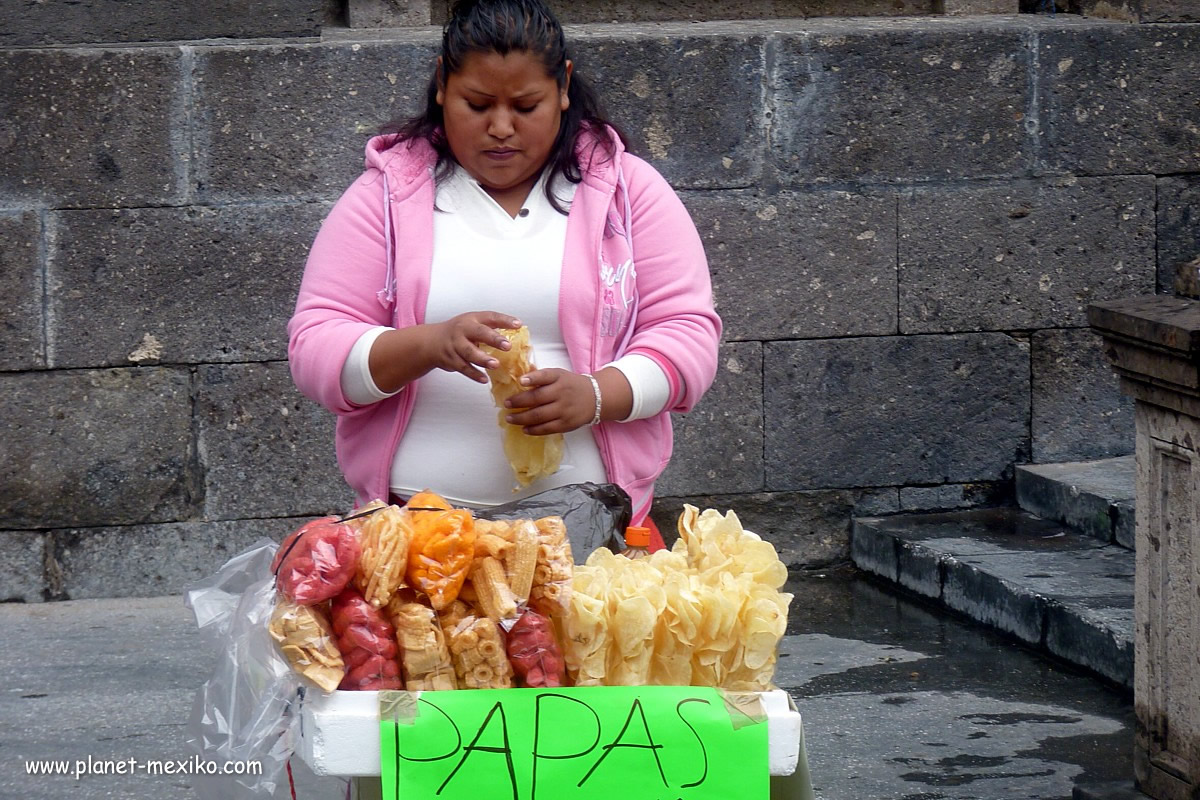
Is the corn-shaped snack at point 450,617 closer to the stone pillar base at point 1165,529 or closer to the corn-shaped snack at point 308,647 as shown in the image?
the corn-shaped snack at point 308,647

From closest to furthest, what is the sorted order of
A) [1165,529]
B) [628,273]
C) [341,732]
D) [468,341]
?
[341,732] < [468,341] < [628,273] < [1165,529]

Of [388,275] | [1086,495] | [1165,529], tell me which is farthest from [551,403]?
[1086,495]

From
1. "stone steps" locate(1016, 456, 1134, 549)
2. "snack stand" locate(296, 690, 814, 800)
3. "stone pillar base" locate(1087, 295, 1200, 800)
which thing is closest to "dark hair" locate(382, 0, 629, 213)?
"snack stand" locate(296, 690, 814, 800)

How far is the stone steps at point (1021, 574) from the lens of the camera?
13.8ft

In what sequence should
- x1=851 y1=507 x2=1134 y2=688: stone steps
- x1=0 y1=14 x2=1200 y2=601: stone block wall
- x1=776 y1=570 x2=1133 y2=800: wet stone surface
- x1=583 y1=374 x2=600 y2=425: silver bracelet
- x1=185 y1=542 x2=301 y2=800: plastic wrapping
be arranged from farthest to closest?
x1=0 y1=14 x2=1200 y2=601: stone block wall → x1=851 y1=507 x2=1134 y2=688: stone steps → x1=776 y1=570 x2=1133 y2=800: wet stone surface → x1=583 y1=374 x2=600 y2=425: silver bracelet → x1=185 y1=542 x2=301 y2=800: plastic wrapping

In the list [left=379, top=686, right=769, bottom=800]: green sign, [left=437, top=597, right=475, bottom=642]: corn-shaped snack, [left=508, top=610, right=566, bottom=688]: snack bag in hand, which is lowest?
[left=379, top=686, right=769, bottom=800]: green sign

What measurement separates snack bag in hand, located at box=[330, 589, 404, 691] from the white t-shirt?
56 centimetres

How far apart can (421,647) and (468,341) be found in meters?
0.52

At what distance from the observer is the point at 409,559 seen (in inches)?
74.0

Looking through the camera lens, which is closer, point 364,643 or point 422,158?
point 364,643

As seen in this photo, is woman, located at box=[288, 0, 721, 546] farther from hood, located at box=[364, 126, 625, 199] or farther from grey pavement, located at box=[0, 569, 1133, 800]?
grey pavement, located at box=[0, 569, 1133, 800]

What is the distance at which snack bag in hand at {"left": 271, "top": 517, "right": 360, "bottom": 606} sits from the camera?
1.83 metres

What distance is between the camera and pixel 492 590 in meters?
1.87

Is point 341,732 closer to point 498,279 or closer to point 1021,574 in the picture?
point 498,279
